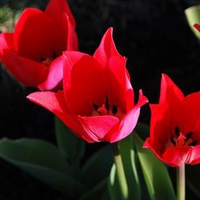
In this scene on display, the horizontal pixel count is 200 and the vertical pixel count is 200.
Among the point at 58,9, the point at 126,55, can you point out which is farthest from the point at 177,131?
the point at 126,55

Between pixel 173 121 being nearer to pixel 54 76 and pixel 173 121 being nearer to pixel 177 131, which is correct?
pixel 177 131

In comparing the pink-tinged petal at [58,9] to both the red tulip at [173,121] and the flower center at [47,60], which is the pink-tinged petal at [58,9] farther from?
the red tulip at [173,121]

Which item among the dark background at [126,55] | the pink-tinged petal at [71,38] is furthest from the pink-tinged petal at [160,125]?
the dark background at [126,55]

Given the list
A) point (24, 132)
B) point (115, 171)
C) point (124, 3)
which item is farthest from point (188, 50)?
point (115, 171)

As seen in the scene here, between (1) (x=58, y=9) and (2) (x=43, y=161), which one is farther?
(2) (x=43, y=161)

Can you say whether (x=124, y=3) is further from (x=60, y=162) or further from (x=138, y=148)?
(x=138, y=148)
